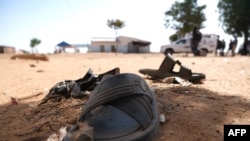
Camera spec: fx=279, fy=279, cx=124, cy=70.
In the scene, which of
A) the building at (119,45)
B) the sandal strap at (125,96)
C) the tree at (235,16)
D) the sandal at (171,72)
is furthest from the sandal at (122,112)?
the building at (119,45)

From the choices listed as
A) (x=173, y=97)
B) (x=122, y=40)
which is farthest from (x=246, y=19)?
(x=173, y=97)

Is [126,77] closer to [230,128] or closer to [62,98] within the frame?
[230,128]

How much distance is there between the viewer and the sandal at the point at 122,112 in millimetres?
2252

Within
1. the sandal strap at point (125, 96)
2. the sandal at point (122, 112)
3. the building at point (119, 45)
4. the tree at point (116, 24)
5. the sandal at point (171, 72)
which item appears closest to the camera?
the sandal at point (122, 112)

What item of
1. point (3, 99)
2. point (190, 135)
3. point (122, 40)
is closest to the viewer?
point (190, 135)

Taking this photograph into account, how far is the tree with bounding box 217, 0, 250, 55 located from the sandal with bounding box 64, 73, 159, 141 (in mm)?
29634

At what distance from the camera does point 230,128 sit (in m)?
2.58

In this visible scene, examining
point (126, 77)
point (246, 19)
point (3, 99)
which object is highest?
point (246, 19)

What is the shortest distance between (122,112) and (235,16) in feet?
105

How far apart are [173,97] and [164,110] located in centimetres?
67

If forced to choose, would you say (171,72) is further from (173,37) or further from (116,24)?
(173,37)

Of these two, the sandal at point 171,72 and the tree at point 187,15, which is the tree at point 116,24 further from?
the sandal at point 171,72

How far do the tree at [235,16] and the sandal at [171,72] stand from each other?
87.5 feet

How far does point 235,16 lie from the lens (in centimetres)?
3127
